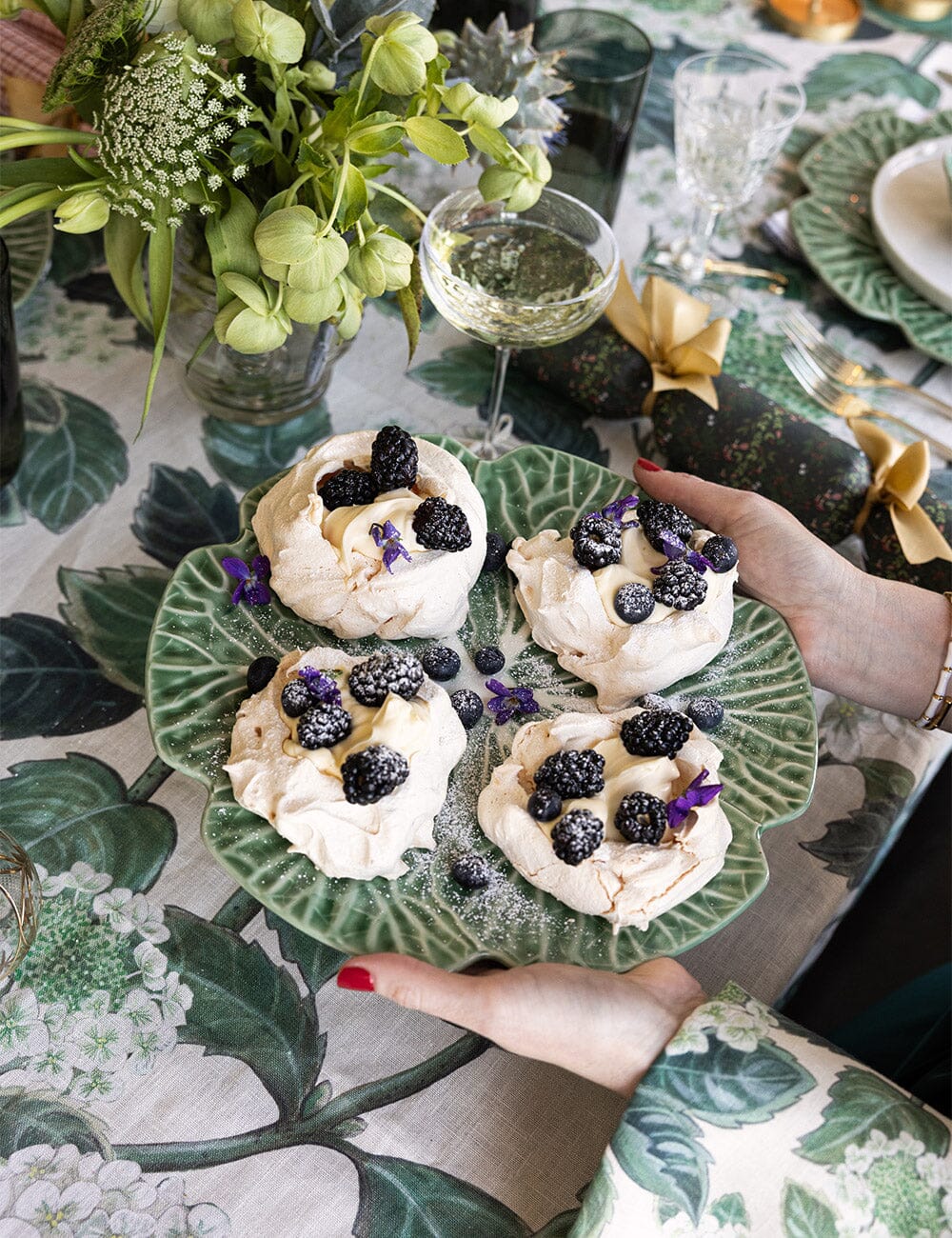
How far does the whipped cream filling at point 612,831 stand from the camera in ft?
3.03

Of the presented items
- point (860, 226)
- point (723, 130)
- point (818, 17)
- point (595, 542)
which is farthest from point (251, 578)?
point (818, 17)

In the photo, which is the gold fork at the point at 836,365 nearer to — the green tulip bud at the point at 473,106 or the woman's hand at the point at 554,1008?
the green tulip bud at the point at 473,106

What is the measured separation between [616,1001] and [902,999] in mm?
531

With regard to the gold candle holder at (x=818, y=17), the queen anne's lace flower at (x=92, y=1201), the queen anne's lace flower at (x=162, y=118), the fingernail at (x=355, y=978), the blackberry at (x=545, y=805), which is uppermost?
the queen anne's lace flower at (x=162, y=118)

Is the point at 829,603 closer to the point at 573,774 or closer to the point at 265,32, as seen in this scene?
the point at 573,774

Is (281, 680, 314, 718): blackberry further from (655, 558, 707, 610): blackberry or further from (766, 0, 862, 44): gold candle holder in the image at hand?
(766, 0, 862, 44): gold candle holder

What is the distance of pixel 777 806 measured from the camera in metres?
1.03

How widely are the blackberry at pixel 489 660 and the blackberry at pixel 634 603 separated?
0.13 meters

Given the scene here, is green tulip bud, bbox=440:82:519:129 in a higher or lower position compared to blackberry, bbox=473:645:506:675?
higher

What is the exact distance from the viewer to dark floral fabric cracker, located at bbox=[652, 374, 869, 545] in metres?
1.34

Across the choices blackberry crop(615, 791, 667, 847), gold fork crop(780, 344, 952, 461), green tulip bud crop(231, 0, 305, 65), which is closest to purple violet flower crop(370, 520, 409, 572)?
blackberry crop(615, 791, 667, 847)

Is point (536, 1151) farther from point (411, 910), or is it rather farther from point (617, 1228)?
point (411, 910)

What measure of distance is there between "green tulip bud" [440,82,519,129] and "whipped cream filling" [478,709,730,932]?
54cm

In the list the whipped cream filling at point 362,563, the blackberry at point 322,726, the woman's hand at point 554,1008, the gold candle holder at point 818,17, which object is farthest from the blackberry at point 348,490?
the gold candle holder at point 818,17
